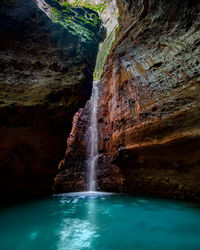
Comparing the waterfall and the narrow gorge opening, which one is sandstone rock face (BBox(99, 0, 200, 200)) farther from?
the waterfall

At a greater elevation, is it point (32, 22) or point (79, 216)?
point (32, 22)

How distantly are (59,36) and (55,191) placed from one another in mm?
7622

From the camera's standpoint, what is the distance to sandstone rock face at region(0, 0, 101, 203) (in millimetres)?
3883

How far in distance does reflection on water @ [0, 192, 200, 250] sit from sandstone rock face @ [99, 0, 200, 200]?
1.47m

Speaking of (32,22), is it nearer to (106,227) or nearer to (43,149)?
(43,149)

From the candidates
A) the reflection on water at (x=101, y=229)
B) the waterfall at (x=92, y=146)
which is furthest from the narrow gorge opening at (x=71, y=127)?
the waterfall at (x=92, y=146)

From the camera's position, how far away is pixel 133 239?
93.0 inches

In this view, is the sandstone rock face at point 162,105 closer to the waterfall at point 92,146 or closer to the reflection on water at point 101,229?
the reflection on water at point 101,229

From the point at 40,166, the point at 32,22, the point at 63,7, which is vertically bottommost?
the point at 40,166

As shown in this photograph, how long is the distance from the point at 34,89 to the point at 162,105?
4399 mm

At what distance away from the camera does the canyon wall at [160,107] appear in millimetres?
4594

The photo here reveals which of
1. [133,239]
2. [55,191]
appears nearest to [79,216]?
[133,239]

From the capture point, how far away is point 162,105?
5262 mm

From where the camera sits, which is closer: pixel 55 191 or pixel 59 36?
pixel 59 36
